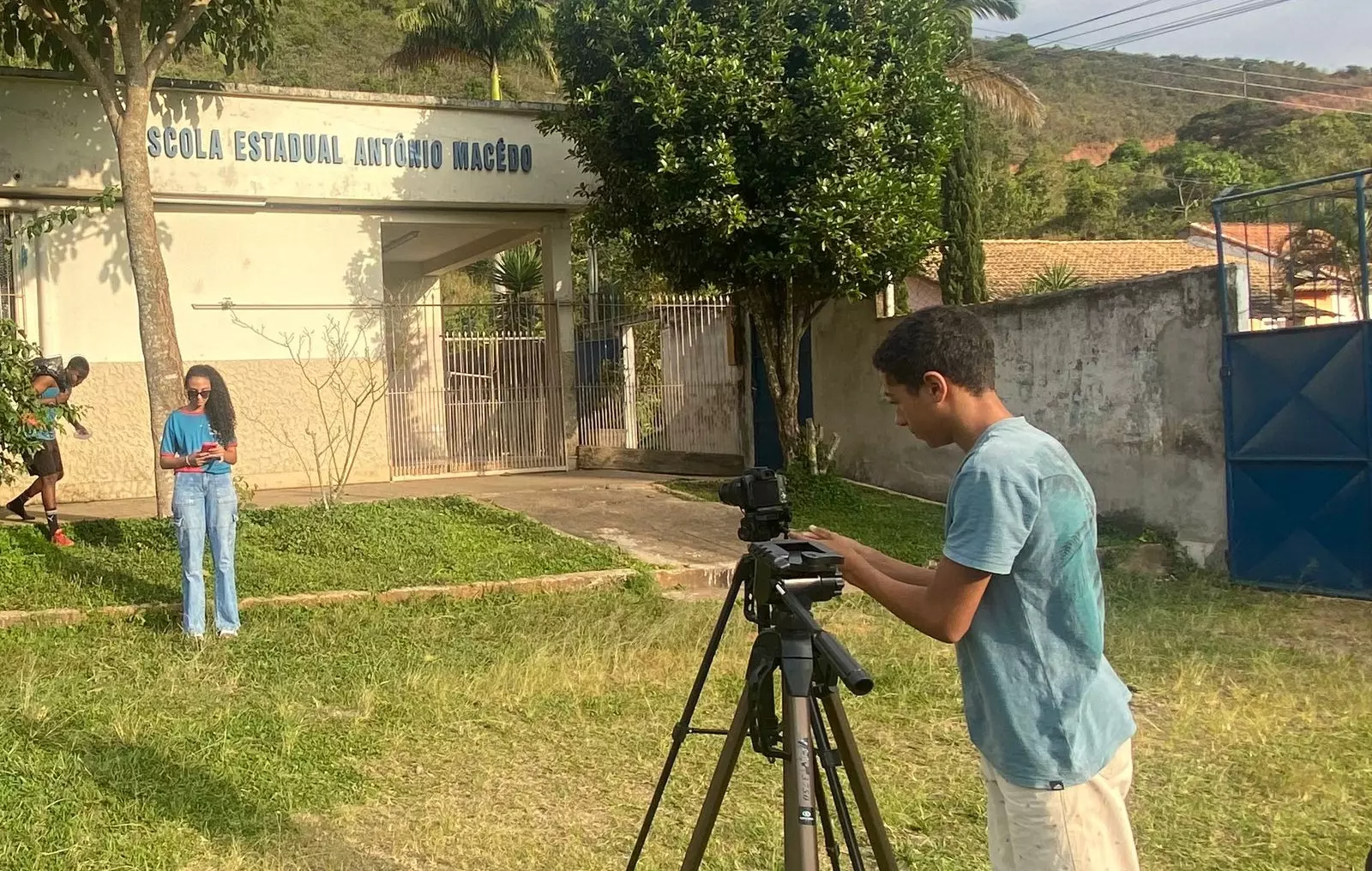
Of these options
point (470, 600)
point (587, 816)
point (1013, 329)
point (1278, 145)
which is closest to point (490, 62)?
point (1013, 329)

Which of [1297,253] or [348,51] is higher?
[348,51]

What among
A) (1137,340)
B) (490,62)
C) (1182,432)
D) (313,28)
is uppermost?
(313,28)

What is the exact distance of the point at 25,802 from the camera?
418 centimetres

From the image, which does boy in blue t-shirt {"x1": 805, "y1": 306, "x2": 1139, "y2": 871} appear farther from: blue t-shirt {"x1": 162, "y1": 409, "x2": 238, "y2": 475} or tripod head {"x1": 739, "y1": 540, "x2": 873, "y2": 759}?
blue t-shirt {"x1": 162, "y1": 409, "x2": 238, "y2": 475}

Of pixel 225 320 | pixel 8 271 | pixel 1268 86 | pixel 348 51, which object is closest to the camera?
pixel 8 271

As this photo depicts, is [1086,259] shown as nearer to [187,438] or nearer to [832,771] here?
[187,438]

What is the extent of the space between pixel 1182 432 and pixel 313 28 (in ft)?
165

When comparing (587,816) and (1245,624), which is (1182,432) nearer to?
(1245,624)

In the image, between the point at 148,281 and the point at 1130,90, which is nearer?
the point at 148,281

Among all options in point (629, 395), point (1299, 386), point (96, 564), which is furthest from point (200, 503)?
point (629, 395)

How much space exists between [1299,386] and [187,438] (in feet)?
24.2

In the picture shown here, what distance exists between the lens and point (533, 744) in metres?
5.02

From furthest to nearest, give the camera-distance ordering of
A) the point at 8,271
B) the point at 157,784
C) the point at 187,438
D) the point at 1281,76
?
the point at 1281,76 → the point at 8,271 → the point at 187,438 → the point at 157,784

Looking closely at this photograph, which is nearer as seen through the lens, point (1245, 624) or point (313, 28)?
point (1245, 624)
